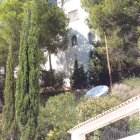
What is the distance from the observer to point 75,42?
3500 cm

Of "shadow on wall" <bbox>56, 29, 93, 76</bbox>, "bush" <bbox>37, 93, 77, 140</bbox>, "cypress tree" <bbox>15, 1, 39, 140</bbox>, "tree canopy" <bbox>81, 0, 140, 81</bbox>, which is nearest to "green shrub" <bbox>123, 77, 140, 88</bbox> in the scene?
"tree canopy" <bbox>81, 0, 140, 81</bbox>

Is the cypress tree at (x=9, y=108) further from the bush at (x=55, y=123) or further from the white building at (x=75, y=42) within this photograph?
the white building at (x=75, y=42)

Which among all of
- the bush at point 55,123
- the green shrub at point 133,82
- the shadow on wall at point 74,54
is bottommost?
the bush at point 55,123

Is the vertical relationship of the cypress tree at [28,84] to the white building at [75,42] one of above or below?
below

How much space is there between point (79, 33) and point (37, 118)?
16.5 metres

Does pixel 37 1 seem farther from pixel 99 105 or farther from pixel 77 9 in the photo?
pixel 99 105

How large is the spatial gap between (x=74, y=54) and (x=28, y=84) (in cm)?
1597

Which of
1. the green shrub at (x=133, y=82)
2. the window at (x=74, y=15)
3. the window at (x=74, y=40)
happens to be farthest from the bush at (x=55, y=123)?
the window at (x=74, y=15)

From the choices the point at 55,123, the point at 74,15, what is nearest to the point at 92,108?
the point at 55,123

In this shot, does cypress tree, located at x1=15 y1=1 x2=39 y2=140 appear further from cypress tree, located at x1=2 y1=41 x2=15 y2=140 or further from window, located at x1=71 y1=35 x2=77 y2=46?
window, located at x1=71 y1=35 x2=77 y2=46

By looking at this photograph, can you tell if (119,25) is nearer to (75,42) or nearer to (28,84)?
(75,42)

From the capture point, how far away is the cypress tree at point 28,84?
730 inches

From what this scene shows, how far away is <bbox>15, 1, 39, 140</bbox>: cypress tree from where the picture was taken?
18547mm

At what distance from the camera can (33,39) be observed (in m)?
19.3
